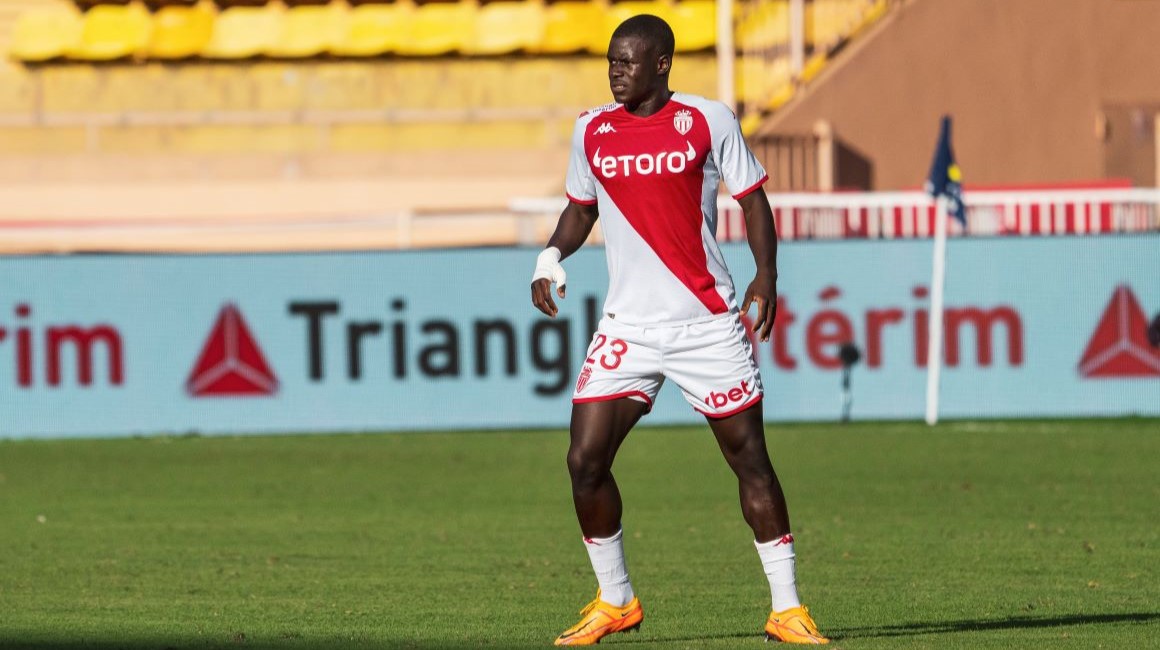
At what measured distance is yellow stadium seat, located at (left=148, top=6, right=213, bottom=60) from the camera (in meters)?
28.2

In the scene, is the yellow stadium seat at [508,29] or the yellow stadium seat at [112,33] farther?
the yellow stadium seat at [112,33]

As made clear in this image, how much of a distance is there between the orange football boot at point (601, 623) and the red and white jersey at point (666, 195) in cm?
94

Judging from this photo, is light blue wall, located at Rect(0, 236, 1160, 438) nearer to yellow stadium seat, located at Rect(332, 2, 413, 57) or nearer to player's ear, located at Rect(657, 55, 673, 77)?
yellow stadium seat, located at Rect(332, 2, 413, 57)

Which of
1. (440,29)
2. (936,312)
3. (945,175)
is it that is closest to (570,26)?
(440,29)

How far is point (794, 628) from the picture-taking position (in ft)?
22.7

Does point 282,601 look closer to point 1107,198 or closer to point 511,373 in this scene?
point 511,373

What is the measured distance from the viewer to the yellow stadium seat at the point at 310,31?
2797 cm

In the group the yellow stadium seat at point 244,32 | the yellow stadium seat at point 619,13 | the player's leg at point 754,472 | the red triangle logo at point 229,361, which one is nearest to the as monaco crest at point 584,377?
the player's leg at point 754,472

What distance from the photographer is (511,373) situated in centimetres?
1838

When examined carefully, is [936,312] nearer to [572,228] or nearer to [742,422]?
[572,228]

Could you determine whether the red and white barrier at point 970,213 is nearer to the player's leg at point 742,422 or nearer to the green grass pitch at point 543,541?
the green grass pitch at point 543,541

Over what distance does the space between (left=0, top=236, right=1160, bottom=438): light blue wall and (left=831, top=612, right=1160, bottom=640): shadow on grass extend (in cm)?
1047

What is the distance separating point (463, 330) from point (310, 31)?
11022 millimetres

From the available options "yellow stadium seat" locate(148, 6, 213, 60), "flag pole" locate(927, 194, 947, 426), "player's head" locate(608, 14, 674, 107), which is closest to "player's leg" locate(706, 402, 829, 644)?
"player's head" locate(608, 14, 674, 107)
